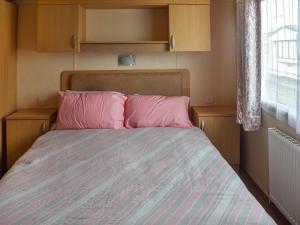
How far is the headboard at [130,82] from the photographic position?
400 cm

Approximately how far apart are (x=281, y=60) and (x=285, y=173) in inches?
32.4

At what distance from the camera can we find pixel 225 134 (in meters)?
3.72

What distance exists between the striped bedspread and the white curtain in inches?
23.7

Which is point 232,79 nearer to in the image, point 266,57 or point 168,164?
point 266,57

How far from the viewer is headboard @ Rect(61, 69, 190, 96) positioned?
400 cm

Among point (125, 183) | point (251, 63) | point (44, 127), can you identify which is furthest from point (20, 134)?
point (251, 63)

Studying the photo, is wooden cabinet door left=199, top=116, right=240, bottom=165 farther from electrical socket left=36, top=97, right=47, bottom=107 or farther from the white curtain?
electrical socket left=36, top=97, right=47, bottom=107

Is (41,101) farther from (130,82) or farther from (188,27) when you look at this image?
(188,27)

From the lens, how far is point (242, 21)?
3.33 m

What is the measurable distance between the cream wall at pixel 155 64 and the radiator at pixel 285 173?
1.35 metres

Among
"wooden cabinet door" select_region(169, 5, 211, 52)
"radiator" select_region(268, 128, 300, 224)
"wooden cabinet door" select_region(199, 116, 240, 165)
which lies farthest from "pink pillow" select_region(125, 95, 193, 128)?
"radiator" select_region(268, 128, 300, 224)

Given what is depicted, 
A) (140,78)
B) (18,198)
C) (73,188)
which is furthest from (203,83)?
(18,198)

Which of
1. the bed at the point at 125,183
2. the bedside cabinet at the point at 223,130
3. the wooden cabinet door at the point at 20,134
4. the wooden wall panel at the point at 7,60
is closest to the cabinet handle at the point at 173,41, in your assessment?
the bedside cabinet at the point at 223,130

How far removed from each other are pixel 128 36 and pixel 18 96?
1395 millimetres
